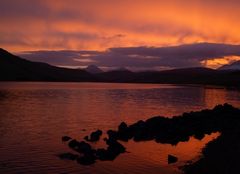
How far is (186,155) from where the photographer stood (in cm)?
2520

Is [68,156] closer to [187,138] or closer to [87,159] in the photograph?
[87,159]

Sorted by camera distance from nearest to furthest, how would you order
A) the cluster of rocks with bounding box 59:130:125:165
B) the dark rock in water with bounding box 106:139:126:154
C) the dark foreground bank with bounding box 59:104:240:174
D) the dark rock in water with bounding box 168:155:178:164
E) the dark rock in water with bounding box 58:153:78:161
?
1. the dark foreground bank with bounding box 59:104:240:174
2. the cluster of rocks with bounding box 59:130:125:165
3. the dark rock in water with bounding box 168:155:178:164
4. the dark rock in water with bounding box 58:153:78:161
5. the dark rock in water with bounding box 106:139:126:154

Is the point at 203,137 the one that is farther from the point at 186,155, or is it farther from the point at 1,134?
the point at 1,134

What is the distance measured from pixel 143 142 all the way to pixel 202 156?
22.0ft

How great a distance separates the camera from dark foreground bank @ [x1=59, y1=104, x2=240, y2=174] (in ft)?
69.8

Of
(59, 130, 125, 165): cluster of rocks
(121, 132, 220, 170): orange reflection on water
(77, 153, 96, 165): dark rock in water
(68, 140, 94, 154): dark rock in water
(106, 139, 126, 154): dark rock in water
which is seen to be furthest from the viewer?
(106, 139, 126, 154): dark rock in water

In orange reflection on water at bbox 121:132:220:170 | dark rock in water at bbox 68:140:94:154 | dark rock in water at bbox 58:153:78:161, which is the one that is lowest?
orange reflection on water at bbox 121:132:220:170

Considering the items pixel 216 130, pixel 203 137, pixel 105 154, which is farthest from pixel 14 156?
pixel 216 130

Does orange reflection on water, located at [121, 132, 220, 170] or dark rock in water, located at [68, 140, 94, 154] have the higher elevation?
dark rock in water, located at [68, 140, 94, 154]

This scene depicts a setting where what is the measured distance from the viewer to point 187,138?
104 feet

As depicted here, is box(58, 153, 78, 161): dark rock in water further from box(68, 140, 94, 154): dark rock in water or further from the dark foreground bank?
box(68, 140, 94, 154): dark rock in water

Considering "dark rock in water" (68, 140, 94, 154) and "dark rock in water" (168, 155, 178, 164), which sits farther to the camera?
A: "dark rock in water" (68, 140, 94, 154)

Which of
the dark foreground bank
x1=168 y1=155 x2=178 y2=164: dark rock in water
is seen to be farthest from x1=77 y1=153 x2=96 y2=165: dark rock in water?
x1=168 y1=155 x2=178 y2=164: dark rock in water

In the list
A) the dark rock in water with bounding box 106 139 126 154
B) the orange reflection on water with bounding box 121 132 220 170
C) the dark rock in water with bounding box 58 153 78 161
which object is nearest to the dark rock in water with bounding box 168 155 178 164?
the orange reflection on water with bounding box 121 132 220 170
